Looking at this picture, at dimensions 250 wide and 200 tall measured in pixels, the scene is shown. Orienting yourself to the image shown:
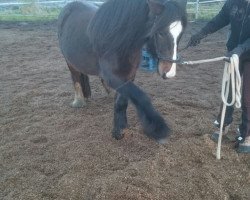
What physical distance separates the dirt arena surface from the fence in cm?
701

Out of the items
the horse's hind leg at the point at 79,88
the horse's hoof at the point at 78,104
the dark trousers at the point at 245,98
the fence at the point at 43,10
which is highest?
the dark trousers at the point at 245,98

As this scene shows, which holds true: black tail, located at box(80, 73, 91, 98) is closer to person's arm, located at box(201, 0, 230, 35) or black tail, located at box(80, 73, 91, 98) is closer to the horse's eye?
person's arm, located at box(201, 0, 230, 35)

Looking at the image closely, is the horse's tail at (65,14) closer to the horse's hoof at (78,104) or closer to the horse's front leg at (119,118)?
the horse's hoof at (78,104)

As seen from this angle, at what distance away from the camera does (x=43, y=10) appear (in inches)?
597

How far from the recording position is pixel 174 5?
2.90m

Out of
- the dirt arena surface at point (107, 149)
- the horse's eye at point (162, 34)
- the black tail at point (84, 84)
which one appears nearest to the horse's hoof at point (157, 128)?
the dirt arena surface at point (107, 149)

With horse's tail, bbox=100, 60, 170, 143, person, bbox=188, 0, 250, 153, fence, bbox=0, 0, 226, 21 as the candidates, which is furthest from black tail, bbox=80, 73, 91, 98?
fence, bbox=0, 0, 226, 21

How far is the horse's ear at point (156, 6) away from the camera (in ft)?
9.42

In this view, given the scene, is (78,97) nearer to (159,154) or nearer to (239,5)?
(159,154)

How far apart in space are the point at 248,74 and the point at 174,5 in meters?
1.11

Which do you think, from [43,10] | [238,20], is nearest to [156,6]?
[238,20]

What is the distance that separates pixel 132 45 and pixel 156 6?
0.52 m

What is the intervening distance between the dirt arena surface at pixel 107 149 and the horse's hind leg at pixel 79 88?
0.13m

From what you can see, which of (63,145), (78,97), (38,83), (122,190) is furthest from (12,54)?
(122,190)
